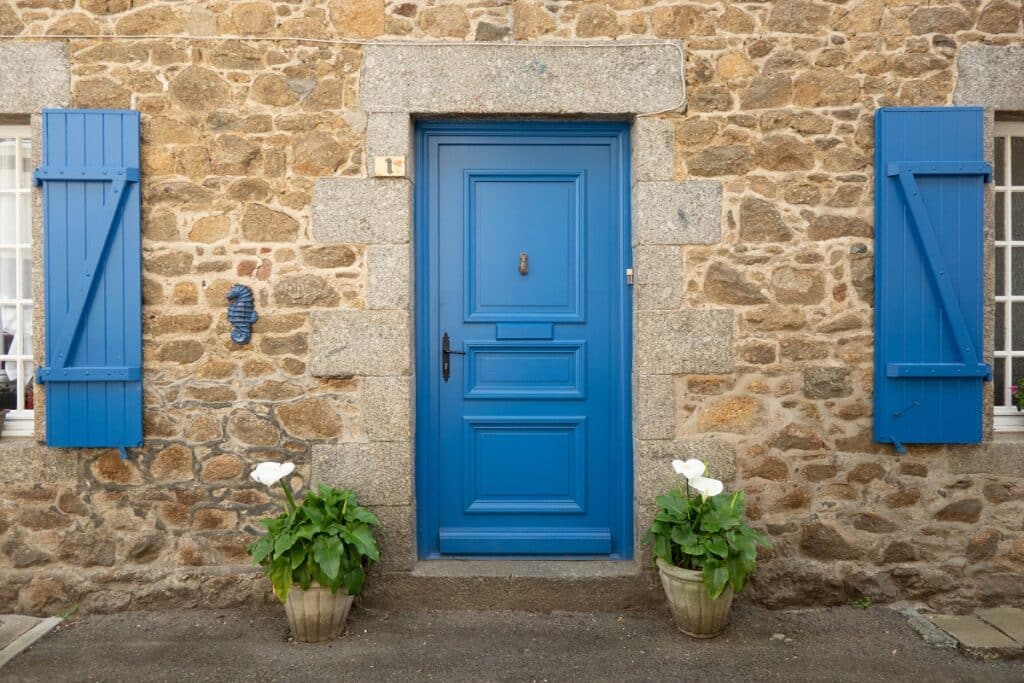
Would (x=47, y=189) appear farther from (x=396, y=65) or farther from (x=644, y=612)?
(x=644, y=612)

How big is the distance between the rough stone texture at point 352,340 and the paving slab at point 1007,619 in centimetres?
311

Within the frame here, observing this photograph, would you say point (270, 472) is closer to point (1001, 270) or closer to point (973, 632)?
point (973, 632)

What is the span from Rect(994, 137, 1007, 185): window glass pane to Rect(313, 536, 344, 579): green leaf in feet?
12.3

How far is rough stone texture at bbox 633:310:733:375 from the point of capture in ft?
11.5

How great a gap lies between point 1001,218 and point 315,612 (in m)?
3.92

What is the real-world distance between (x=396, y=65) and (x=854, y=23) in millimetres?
2262

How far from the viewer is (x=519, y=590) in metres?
3.53

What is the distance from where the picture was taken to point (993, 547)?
11.6 feet

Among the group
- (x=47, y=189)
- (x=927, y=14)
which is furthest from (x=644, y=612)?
(x=47, y=189)

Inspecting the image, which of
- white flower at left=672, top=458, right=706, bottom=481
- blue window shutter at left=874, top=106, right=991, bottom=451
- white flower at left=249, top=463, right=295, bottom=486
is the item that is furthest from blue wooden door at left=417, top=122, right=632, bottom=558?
blue window shutter at left=874, top=106, right=991, bottom=451

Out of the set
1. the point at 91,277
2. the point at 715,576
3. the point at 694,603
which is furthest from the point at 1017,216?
the point at 91,277

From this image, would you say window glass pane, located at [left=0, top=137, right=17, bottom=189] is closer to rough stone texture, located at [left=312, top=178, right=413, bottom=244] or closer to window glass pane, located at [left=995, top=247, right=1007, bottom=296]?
rough stone texture, located at [left=312, top=178, right=413, bottom=244]

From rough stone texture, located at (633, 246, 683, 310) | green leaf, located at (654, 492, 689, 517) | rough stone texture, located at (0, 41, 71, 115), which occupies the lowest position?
green leaf, located at (654, 492, 689, 517)

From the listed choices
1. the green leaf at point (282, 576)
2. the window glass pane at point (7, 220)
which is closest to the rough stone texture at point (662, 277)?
the green leaf at point (282, 576)
